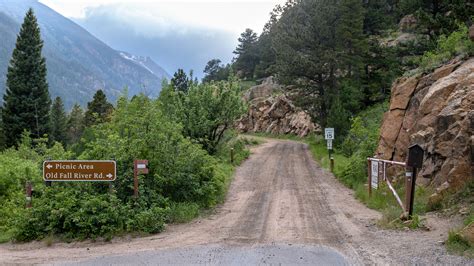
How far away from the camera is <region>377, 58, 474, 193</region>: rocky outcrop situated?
12.3 meters

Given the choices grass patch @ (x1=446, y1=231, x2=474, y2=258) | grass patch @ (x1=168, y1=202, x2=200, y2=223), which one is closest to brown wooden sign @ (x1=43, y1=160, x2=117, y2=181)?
grass patch @ (x1=168, y1=202, x2=200, y2=223)

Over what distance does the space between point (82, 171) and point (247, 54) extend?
8407 centimetres

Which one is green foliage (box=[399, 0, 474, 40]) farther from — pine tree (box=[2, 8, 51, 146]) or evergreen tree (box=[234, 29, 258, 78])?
evergreen tree (box=[234, 29, 258, 78])

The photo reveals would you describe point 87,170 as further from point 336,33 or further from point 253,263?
point 336,33

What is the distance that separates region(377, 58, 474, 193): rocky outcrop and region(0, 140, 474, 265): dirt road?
82.4 inches

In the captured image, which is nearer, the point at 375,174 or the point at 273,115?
the point at 375,174

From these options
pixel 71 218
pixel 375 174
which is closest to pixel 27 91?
pixel 71 218

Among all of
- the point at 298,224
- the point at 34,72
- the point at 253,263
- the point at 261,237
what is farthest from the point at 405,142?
the point at 34,72

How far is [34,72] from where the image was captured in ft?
171

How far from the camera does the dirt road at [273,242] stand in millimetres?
8797

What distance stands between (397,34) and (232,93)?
3134cm

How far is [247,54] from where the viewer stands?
94375mm

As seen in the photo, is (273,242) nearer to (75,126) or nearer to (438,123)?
(438,123)

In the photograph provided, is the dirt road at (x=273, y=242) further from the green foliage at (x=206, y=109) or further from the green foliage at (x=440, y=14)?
the green foliage at (x=440, y=14)
